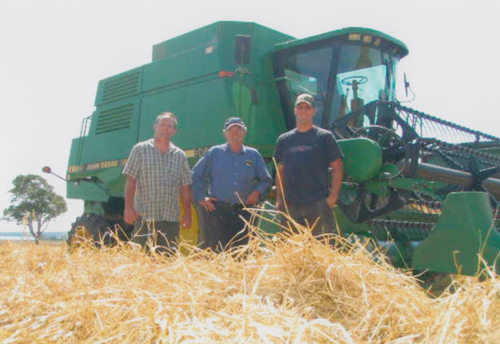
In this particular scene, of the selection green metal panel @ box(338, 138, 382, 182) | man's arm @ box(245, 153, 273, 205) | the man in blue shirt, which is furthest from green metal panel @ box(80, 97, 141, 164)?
green metal panel @ box(338, 138, 382, 182)

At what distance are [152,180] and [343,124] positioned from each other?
7.47 feet

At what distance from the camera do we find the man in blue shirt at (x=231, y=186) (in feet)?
14.9

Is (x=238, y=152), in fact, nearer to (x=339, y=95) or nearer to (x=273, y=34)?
(x=339, y=95)

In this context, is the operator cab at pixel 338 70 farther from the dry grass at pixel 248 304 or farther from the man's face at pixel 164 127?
the dry grass at pixel 248 304

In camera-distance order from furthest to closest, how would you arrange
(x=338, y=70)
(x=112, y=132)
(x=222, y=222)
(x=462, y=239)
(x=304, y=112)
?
1. (x=112, y=132)
2. (x=338, y=70)
3. (x=222, y=222)
4. (x=304, y=112)
5. (x=462, y=239)

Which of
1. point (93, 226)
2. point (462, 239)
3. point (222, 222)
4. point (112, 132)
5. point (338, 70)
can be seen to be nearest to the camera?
point (462, 239)

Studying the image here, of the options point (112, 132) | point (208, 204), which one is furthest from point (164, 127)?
point (112, 132)

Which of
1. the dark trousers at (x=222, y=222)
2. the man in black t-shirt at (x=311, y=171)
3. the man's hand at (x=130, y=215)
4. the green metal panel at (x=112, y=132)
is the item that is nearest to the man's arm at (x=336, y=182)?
the man in black t-shirt at (x=311, y=171)

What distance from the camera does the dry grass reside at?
1.75 meters

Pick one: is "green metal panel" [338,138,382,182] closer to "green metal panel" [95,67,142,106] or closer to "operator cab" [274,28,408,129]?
"operator cab" [274,28,408,129]

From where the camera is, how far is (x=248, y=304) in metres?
1.93

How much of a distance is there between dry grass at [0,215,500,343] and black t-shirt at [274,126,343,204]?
1491mm

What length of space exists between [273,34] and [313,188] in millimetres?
3186

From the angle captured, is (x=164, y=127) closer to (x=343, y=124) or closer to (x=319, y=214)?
(x=319, y=214)
